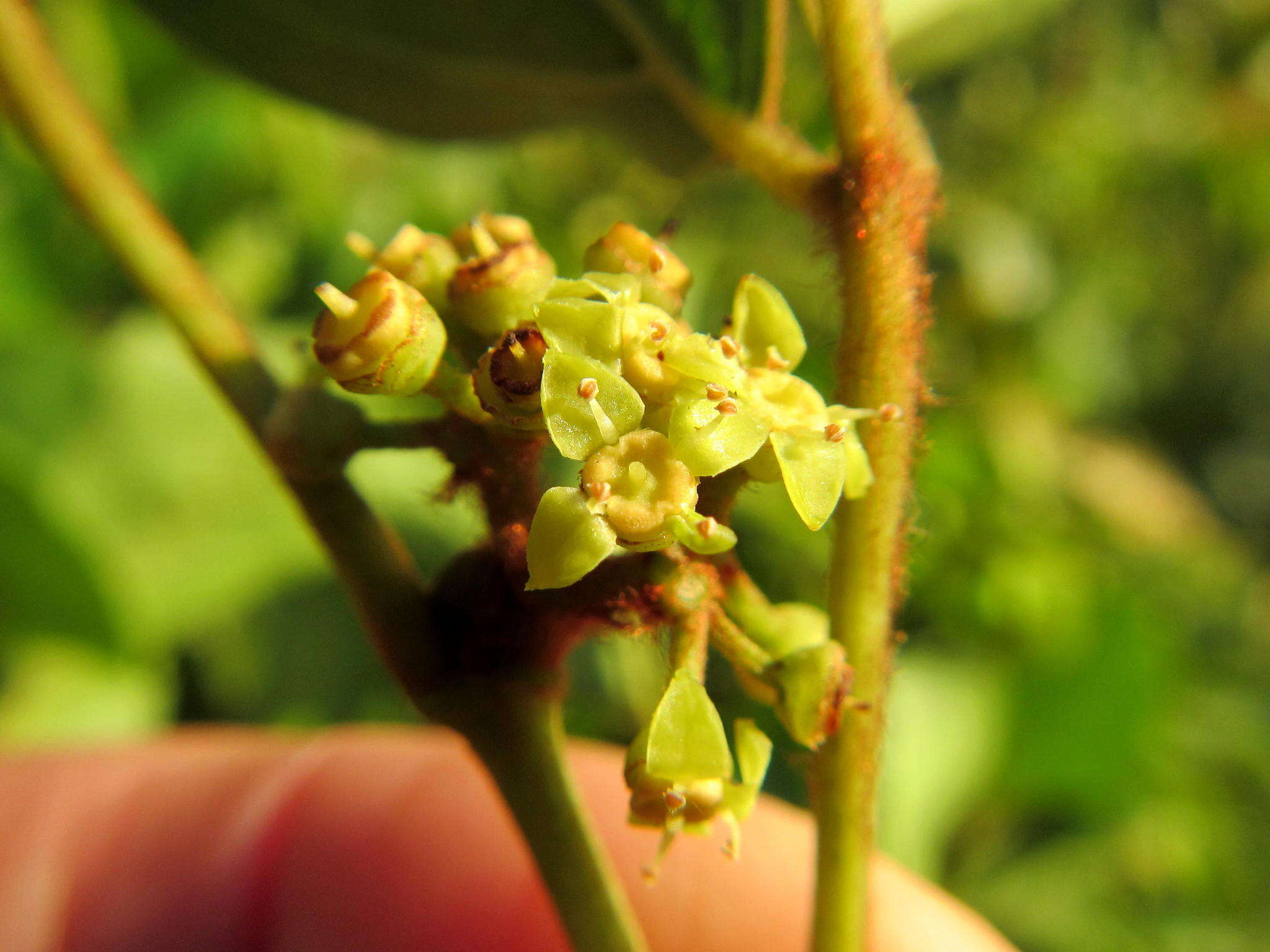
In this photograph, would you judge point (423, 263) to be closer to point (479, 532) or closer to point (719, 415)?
point (719, 415)

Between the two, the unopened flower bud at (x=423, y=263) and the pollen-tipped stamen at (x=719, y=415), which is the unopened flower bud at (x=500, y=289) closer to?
the unopened flower bud at (x=423, y=263)

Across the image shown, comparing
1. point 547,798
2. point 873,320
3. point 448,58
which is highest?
point 448,58

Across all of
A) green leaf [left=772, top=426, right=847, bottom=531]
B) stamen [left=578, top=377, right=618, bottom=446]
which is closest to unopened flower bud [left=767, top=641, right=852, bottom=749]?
green leaf [left=772, top=426, right=847, bottom=531]

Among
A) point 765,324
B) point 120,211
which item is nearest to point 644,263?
point 765,324

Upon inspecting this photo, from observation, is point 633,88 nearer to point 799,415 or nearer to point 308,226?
point 799,415

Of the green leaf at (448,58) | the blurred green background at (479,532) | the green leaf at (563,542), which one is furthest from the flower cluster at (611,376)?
the blurred green background at (479,532)

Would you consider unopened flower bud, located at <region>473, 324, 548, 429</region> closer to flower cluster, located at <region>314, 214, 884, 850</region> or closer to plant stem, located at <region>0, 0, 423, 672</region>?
flower cluster, located at <region>314, 214, 884, 850</region>
